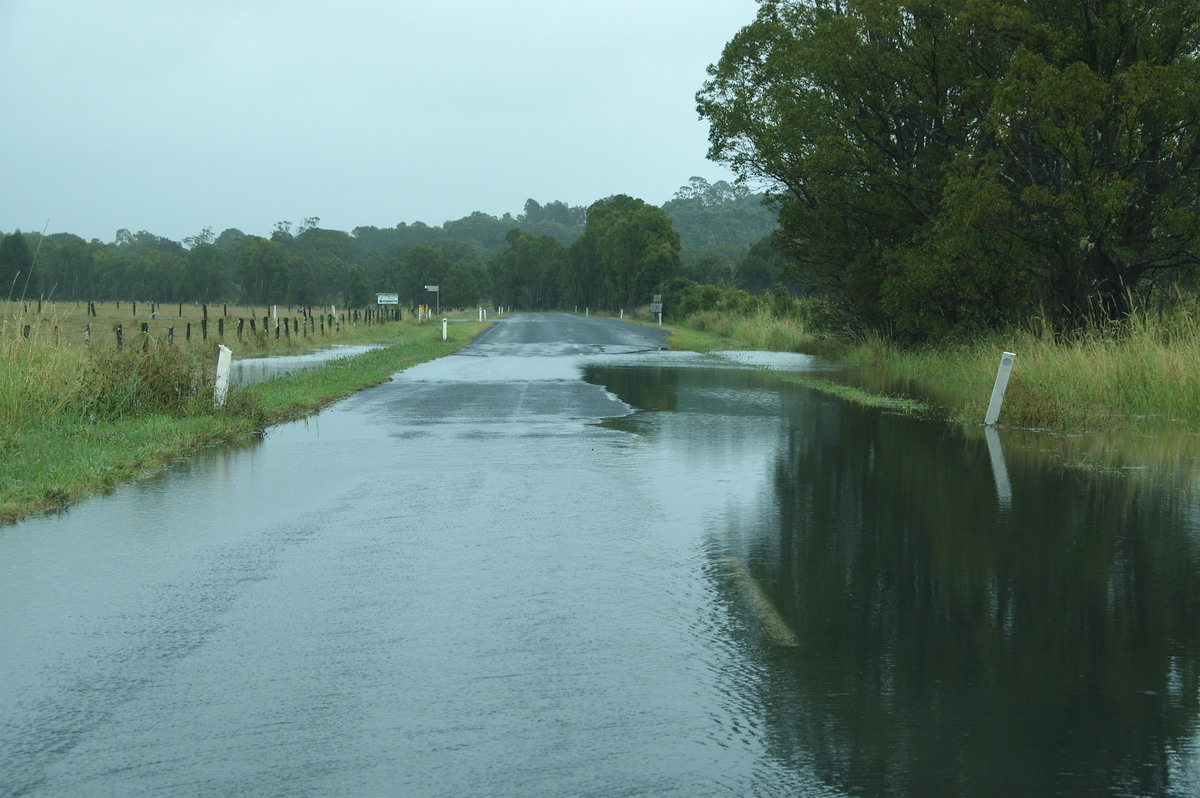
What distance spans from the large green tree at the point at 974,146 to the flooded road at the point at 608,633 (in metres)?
12.2

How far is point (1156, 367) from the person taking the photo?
61.9 ft

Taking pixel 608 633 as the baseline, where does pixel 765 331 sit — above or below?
above

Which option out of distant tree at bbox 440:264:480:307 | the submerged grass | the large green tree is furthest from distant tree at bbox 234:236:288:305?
the submerged grass

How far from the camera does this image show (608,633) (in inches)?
259

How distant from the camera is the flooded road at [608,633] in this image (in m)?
4.73

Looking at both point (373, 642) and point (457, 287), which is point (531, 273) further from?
point (373, 642)

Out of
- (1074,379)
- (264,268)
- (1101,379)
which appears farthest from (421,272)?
(1101,379)

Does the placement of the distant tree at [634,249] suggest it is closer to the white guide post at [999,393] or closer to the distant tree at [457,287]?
the distant tree at [457,287]

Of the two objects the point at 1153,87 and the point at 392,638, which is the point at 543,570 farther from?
the point at 1153,87

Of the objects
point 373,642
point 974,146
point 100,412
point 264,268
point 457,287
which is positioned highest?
point 264,268

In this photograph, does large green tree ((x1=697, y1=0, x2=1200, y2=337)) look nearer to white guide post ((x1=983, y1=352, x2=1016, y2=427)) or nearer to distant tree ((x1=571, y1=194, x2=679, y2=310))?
white guide post ((x1=983, y1=352, x2=1016, y2=427))

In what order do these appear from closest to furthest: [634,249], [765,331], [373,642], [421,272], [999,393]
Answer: [373,642], [999,393], [765,331], [634,249], [421,272]

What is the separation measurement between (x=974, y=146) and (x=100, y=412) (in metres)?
20.3

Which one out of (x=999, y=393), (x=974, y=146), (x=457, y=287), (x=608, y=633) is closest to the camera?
(x=608, y=633)
